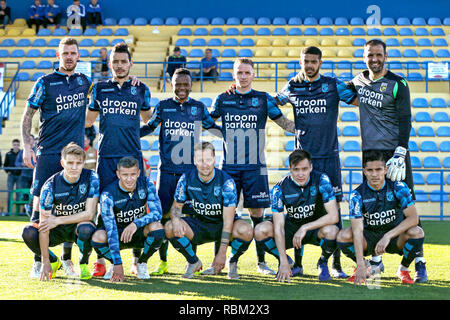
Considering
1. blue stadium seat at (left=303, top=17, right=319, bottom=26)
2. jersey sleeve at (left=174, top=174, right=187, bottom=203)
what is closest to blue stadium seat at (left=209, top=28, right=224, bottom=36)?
blue stadium seat at (left=303, top=17, right=319, bottom=26)

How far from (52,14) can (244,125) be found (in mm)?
14441

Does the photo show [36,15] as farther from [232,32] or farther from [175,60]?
[175,60]

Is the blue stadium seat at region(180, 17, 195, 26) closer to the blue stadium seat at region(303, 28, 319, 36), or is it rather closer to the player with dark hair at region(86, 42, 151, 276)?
the blue stadium seat at region(303, 28, 319, 36)

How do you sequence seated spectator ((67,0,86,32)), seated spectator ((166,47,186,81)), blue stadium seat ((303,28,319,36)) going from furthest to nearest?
seated spectator ((67,0,86,32))
blue stadium seat ((303,28,319,36))
seated spectator ((166,47,186,81))

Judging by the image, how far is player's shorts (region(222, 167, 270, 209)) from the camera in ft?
17.5

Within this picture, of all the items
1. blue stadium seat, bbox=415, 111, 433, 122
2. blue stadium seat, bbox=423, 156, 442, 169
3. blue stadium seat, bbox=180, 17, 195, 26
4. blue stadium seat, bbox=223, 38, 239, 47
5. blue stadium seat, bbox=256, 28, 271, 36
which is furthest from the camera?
blue stadium seat, bbox=180, 17, 195, 26

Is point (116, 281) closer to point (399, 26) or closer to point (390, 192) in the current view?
point (390, 192)

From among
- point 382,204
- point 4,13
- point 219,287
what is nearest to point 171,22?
point 4,13

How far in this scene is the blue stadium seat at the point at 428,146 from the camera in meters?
13.0

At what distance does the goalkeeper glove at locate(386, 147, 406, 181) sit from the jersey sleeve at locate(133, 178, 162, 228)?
1911 millimetres

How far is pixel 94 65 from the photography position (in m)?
14.6
